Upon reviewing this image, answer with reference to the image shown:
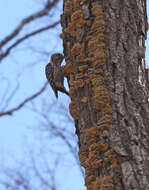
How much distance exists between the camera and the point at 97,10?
323 centimetres

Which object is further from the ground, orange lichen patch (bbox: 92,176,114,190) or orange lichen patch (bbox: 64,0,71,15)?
orange lichen patch (bbox: 64,0,71,15)

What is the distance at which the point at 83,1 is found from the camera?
3346 millimetres

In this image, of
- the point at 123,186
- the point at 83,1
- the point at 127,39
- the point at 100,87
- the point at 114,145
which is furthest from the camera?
the point at 83,1

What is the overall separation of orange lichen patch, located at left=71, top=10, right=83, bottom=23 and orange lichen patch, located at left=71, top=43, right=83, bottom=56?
9.3 inches

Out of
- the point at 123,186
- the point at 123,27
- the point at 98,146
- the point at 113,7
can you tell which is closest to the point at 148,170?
the point at 123,186

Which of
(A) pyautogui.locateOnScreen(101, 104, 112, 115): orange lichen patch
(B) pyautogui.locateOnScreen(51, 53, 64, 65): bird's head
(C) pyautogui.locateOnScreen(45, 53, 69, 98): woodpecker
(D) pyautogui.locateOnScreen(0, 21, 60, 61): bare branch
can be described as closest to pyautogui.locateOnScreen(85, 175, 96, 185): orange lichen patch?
(A) pyautogui.locateOnScreen(101, 104, 112, 115): orange lichen patch

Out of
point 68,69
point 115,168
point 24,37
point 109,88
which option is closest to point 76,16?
point 68,69

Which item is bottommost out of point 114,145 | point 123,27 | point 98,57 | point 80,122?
point 114,145

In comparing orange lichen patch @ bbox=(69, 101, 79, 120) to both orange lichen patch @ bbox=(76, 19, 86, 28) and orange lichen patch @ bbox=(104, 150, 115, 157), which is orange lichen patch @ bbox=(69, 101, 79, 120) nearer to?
orange lichen patch @ bbox=(104, 150, 115, 157)

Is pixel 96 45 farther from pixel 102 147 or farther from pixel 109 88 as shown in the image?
pixel 102 147

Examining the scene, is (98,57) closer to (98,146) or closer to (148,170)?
(98,146)

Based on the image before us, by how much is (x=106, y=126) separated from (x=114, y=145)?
16 cm

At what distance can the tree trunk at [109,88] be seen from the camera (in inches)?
102

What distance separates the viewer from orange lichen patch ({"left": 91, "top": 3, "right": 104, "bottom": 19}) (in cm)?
321
